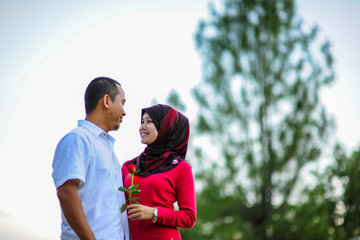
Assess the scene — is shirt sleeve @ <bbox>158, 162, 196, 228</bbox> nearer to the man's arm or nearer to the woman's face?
the woman's face

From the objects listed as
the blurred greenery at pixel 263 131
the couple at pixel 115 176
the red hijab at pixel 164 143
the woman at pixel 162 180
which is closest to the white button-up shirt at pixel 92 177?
the couple at pixel 115 176

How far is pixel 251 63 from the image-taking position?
12.8m

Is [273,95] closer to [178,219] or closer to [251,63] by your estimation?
[251,63]

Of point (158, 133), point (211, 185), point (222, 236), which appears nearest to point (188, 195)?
point (158, 133)

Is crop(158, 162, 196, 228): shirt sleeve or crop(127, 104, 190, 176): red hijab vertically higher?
crop(127, 104, 190, 176): red hijab

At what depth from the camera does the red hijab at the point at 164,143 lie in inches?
92.8

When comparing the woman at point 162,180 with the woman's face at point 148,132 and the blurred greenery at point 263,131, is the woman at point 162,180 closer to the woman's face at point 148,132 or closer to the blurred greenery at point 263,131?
the woman's face at point 148,132

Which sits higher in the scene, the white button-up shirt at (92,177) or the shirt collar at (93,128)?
the shirt collar at (93,128)

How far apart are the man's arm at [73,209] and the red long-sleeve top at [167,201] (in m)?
0.50

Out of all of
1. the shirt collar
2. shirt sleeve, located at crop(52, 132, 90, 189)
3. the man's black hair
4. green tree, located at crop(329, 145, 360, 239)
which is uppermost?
the man's black hair

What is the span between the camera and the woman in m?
2.08

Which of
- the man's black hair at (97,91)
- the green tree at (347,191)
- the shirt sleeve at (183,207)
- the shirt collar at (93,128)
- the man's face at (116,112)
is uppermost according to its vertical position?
the man's black hair at (97,91)

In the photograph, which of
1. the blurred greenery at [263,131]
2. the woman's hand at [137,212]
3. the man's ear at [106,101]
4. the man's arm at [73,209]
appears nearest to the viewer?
the man's arm at [73,209]

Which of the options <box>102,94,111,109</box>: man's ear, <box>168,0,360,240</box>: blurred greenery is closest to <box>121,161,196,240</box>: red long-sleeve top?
<box>102,94,111,109</box>: man's ear
